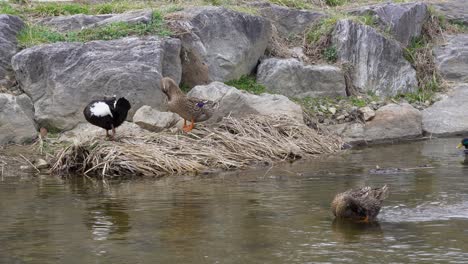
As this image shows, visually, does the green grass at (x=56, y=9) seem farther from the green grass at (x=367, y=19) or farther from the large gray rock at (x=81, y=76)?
the green grass at (x=367, y=19)

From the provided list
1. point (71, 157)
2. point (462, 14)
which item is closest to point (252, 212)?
point (71, 157)

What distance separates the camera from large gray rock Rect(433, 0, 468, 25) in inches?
779

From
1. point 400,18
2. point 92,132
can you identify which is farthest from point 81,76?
point 400,18

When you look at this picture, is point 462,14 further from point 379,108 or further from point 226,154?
point 226,154

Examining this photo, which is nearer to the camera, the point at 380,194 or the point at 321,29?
the point at 380,194

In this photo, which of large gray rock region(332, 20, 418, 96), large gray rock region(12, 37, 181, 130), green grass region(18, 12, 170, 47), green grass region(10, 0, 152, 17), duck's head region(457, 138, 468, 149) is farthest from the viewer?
large gray rock region(332, 20, 418, 96)

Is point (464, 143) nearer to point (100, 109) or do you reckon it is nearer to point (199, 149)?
point (199, 149)

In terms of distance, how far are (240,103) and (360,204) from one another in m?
5.66

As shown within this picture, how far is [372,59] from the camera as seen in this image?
56.1ft

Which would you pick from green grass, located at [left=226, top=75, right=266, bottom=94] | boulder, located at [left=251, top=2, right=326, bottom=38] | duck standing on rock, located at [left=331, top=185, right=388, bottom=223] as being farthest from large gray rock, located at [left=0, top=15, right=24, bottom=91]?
duck standing on rock, located at [left=331, top=185, right=388, bottom=223]

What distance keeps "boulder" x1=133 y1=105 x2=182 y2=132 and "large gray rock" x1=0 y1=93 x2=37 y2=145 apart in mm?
1560

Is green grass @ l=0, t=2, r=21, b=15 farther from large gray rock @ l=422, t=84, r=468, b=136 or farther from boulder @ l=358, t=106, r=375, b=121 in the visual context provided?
large gray rock @ l=422, t=84, r=468, b=136

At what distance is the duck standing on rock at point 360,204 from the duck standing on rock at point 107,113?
4.69m

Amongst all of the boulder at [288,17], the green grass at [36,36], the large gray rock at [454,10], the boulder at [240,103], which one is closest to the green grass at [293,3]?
the boulder at [288,17]
